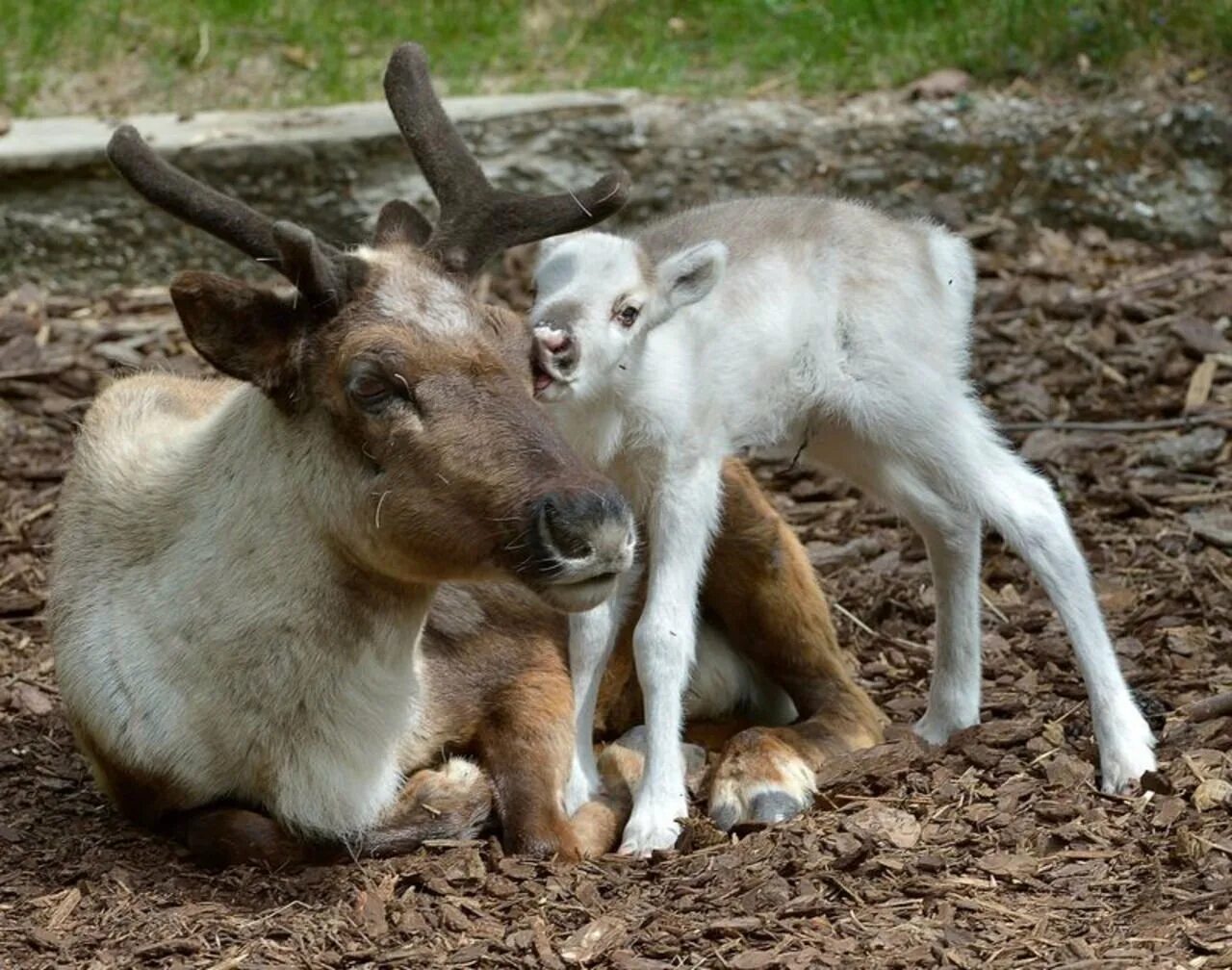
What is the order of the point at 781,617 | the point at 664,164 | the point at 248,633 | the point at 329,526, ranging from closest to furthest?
the point at 329,526
the point at 248,633
the point at 781,617
the point at 664,164

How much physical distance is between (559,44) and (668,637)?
7.35 meters

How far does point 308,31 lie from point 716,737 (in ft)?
22.4

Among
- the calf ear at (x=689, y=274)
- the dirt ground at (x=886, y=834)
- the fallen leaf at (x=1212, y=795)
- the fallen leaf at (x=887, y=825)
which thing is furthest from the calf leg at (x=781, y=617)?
the fallen leaf at (x=1212, y=795)

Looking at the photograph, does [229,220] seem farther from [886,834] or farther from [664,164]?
[664,164]

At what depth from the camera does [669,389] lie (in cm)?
661

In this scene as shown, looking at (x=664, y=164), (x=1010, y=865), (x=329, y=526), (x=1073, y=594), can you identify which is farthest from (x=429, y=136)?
(x=664, y=164)

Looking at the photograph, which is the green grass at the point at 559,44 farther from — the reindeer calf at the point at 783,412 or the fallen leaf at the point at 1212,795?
the fallen leaf at the point at 1212,795

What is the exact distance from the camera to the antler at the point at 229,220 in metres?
5.73

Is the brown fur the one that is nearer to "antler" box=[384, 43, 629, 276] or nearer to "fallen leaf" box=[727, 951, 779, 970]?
"fallen leaf" box=[727, 951, 779, 970]

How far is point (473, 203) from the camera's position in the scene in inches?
238

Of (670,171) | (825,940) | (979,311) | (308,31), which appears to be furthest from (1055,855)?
(308,31)

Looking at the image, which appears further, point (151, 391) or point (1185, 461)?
point (1185, 461)

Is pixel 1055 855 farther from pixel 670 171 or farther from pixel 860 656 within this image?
pixel 670 171

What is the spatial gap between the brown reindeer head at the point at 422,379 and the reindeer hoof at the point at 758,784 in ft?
4.24
